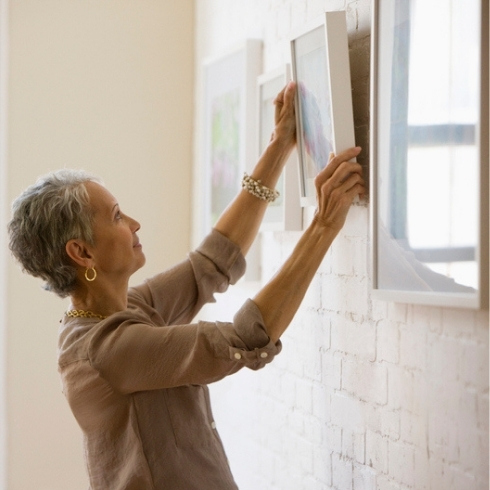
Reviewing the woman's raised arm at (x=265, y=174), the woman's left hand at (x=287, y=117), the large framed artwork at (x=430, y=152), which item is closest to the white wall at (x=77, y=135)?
the woman's raised arm at (x=265, y=174)

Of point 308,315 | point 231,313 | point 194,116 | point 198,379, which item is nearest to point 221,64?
point 194,116

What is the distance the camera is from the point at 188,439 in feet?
6.63

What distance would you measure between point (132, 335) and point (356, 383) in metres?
0.60

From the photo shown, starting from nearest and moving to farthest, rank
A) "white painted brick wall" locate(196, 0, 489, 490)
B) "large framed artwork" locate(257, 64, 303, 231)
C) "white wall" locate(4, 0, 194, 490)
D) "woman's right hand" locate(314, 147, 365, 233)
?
"white painted brick wall" locate(196, 0, 489, 490), "woman's right hand" locate(314, 147, 365, 233), "large framed artwork" locate(257, 64, 303, 231), "white wall" locate(4, 0, 194, 490)

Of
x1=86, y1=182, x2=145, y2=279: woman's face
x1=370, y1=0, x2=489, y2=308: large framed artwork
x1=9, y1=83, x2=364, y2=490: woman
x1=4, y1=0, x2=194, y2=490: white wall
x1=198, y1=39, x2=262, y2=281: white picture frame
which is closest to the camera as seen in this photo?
x1=370, y1=0, x2=489, y2=308: large framed artwork

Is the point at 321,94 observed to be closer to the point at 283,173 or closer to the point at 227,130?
the point at 283,173

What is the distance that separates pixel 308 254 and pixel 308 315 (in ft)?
1.95

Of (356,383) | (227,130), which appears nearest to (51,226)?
(356,383)

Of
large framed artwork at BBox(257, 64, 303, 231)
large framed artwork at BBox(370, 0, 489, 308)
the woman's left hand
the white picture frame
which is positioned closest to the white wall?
the white picture frame

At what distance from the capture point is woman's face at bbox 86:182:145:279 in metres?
2.04

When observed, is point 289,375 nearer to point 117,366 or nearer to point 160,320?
point 160,320

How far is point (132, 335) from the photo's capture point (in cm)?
186

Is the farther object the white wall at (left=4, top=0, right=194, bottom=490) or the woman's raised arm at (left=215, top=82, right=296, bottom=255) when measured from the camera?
the white wall at (left=4, top=0, right=194, bottom=490)

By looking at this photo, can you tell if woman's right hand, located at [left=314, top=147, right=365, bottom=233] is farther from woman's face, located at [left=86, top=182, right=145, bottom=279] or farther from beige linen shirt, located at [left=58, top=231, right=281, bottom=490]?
woman's face, located at [left=86, top=182, right=145, bottom=279]
